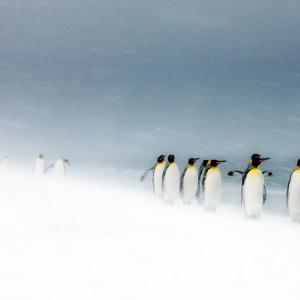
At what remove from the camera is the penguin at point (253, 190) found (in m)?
8.61

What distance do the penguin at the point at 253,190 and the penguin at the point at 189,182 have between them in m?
1.28

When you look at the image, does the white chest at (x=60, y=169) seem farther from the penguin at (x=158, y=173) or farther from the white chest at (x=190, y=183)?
the white chest at (x=190, y=183)

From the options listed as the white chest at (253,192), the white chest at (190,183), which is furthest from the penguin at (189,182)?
the white chest at (253,192)

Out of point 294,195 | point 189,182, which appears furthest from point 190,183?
point 294,195

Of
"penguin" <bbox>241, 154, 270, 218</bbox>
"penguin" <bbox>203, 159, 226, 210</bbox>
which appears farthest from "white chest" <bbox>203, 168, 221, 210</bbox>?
"penguin" <bbox>241, 154, 270, 218</bbox>

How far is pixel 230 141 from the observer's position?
532 ft

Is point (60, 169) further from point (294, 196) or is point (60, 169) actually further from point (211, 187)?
point (294, 196)

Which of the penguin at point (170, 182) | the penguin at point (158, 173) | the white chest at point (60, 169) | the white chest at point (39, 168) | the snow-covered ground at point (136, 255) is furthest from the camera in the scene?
the white chest at point (39, 168)

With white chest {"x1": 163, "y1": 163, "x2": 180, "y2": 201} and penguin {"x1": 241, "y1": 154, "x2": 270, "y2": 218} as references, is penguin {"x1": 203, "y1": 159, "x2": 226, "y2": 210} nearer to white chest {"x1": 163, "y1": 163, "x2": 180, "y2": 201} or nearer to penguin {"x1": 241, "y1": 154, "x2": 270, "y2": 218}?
penguin {"x1": 241, "y1": 154, "x2": 270, "y2": 218}

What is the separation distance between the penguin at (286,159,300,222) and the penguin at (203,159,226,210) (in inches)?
43.1

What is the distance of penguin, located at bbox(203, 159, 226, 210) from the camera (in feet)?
29.9

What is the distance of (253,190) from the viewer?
8617 mm

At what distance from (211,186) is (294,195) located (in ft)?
4.13

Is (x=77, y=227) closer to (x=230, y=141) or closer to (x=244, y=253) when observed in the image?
(x=244, y=253)
